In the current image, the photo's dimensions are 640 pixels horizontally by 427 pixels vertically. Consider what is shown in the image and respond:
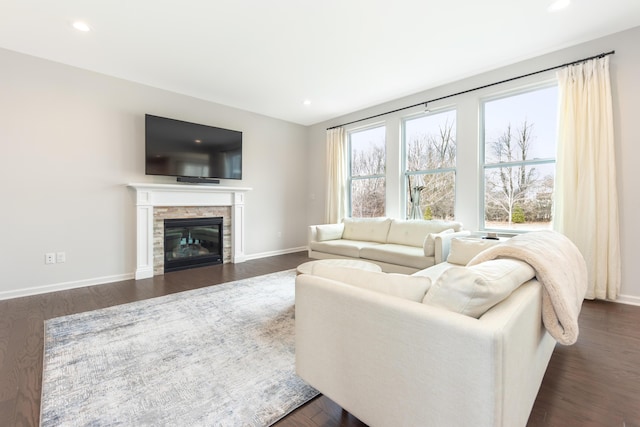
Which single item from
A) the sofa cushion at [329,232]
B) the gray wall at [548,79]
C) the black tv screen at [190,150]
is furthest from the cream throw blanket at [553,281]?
the black tv screen at [190,150]

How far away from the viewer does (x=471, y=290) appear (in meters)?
1.00

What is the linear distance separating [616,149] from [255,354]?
3.95 meters

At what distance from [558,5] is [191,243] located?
521cm

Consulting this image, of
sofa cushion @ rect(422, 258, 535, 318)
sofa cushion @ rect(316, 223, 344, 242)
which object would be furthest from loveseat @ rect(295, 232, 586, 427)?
sofa cushion @ rect(316, 223, 344, 242)

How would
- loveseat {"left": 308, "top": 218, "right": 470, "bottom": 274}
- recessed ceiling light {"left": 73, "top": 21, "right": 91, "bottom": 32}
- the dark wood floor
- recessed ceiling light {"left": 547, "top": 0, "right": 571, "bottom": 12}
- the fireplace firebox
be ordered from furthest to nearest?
the fireplace firebox, loveseat {"left": 308, "top": 218, "right": 470, "bottom": 274}, recessed ceiling light {"left": 73, "top": 21, "right": 91, "bottom": 32}, recessed ceiling light {"left": 547, "top": 0, "right": 571, "bottom": 12}, the dark wood floor

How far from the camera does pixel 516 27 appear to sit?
275 centimetres

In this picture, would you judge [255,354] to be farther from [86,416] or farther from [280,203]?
[280,203]

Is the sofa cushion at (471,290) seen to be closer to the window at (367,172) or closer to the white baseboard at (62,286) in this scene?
the window at (367,172)

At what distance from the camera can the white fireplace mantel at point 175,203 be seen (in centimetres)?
391

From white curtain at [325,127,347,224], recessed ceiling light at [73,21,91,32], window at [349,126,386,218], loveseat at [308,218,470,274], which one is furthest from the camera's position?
white curtain at [325,127,347,224]

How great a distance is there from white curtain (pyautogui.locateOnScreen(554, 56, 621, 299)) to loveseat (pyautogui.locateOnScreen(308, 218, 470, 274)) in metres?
1.12

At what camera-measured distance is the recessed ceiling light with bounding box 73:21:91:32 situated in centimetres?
265

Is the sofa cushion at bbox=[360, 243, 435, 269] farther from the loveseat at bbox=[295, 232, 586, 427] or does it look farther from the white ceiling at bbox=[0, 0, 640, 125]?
the white ceiling at bbox=[0, 0, 640, 125]

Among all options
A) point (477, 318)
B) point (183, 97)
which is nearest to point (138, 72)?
point (183, 97)
